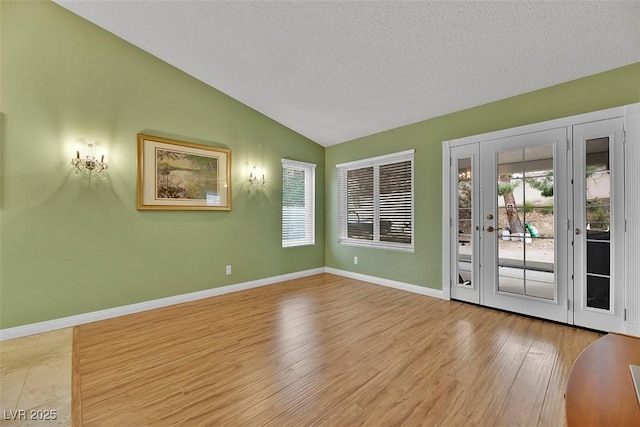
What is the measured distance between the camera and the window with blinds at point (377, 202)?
14.6 feet

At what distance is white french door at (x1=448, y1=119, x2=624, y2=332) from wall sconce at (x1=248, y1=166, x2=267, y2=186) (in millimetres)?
2954

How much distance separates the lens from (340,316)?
3314 millimetres

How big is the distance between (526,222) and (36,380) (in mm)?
4860

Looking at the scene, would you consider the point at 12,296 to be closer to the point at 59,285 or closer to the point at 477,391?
the point at 59,285

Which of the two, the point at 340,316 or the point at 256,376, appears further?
the point at 340,316

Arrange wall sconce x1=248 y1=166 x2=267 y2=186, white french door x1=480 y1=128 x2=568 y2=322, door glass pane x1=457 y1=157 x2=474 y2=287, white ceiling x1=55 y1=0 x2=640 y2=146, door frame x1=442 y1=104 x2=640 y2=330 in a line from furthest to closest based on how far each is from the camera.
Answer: wall sconce x1=248 y1=166 x2=267 y2=186, door glass pane x1=457 y1=157 x2=474 y2=287, white french door x1=480 y1=128 x2=568 y2=322, door frame x1=442 y1=104 x2=640 y2=330, white ceiling x1=55 y1=0 x2=640 y2=146

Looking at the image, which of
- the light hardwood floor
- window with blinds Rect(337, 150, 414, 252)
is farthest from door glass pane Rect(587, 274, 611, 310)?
window with blinds Rect(337, 150, 414, 252)

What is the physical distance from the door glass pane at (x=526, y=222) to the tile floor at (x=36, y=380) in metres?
4.27

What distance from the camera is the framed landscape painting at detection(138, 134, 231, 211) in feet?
11.7

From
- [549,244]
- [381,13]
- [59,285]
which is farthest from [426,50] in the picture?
[59,285]

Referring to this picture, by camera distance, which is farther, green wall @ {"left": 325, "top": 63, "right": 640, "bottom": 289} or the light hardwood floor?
green wall @ {"left": 325, "top": 63, "right": 640, "bottom": 289}

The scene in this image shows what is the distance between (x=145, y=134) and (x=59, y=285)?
1.98m

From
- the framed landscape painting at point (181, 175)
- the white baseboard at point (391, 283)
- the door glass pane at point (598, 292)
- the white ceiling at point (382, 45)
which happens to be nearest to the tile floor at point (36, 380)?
the framed landscape painting at point (181, 175)

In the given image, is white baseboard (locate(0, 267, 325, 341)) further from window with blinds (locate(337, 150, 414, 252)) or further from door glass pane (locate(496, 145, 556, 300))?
door glass pane (locate(496, 145, 556, 300))
